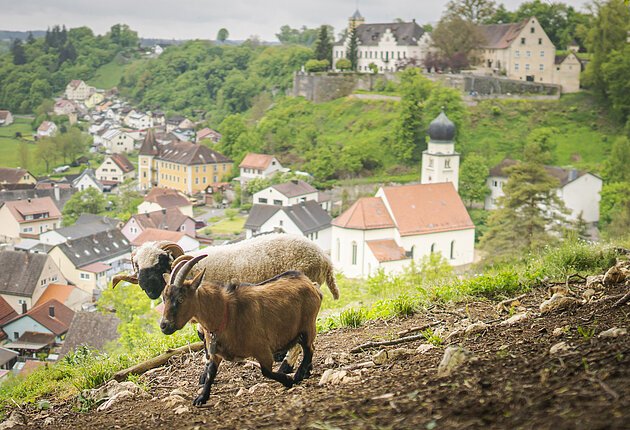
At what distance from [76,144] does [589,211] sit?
252 ft

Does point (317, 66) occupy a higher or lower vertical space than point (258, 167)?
higher

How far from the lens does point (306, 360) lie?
224 inches

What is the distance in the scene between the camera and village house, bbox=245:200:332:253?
5175cm

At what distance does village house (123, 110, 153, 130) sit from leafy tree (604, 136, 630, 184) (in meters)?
93.0

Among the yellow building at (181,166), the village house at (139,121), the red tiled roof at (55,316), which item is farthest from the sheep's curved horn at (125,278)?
the village house at (139,121)

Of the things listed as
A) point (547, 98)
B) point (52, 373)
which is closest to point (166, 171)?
point (547, 98)

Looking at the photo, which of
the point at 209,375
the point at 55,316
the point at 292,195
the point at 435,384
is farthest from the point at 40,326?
the point at 435,384

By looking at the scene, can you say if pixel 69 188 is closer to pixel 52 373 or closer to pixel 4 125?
pixel 4 125

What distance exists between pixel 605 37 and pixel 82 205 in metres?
51.8

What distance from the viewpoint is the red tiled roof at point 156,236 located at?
53.2 meters

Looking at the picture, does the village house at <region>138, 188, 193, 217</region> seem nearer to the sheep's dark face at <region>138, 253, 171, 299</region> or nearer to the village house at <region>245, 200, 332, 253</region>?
the village house at <region>245, 200, 332, 253</region>

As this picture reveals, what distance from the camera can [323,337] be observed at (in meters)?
7.53

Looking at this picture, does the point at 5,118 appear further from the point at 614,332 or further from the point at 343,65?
the point at 614,332

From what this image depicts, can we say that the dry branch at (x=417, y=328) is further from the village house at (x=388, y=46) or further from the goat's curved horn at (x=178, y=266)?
the village house at (x=388, y=46)
